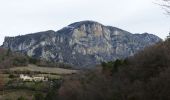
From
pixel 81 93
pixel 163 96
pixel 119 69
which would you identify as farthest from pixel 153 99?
pixel 81 93

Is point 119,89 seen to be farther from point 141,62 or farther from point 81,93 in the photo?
point 81,93

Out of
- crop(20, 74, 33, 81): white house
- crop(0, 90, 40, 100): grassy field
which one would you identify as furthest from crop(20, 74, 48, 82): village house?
crop(0, 90, 40, 100): grassy field

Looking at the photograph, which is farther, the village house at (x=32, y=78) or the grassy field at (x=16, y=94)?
the village house at (x=32, y=78)

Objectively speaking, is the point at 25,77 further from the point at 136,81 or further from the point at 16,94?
the point at 136,81

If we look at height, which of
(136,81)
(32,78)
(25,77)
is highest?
(136,81)

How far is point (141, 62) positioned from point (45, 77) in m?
105

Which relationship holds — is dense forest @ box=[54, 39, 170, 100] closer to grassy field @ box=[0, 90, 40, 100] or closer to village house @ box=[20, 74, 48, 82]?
grassy field @ box=[0, 90, 40, 100]

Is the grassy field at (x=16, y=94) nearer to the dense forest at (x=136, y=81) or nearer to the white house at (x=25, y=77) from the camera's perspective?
the white house at (x=25, y=77)

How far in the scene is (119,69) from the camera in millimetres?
95750

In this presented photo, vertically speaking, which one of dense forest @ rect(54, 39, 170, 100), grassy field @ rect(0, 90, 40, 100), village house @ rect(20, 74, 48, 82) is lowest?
grassy field @ rect(0, 90, 40, 100)

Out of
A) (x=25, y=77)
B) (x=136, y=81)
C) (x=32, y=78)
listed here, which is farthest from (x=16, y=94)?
(x=136, y=81)

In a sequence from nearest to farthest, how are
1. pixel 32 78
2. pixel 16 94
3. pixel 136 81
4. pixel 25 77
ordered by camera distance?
pixel 136 81, pixel 16 94, pixel 25 77, pixel 32 78

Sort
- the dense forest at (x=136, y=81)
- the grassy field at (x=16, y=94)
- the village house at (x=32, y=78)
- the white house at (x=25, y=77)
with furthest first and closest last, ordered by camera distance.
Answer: the white house at (x=25, y=77), the village house at (x=32, y=78), the grassy field at (x=16, y=94), the dense forest at (x=136, y=81)

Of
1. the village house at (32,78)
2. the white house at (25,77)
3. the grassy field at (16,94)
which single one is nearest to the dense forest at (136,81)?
the grassy field at (16,94)
